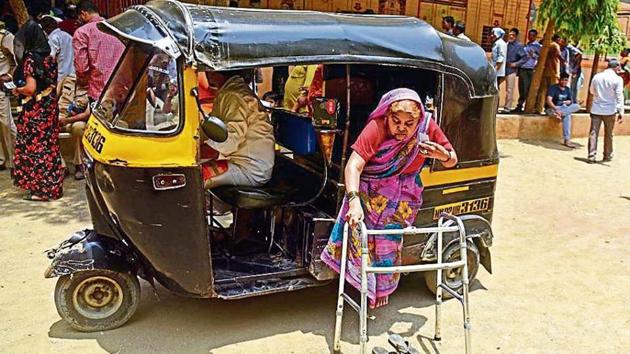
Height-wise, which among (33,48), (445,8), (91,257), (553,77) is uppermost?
(445,8)

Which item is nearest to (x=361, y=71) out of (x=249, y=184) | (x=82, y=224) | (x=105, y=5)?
(x=249, y=184)

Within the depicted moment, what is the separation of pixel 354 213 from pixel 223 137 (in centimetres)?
92

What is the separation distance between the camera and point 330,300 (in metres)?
4.87

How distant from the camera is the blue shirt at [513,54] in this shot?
13.3m

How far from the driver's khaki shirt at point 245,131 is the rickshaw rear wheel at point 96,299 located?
1.10 metres

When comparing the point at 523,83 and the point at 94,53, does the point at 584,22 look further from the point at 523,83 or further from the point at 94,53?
the point at 94,53

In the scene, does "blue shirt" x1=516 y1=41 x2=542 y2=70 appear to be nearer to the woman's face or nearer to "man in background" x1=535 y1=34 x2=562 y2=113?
"man in background" x1=535 y1=34 x2=562 y2=113

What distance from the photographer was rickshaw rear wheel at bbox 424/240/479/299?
4901 millimetres

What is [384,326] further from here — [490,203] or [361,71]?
[361,71]

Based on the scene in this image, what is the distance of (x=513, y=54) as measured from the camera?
13.4m

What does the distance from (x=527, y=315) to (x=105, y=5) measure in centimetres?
898

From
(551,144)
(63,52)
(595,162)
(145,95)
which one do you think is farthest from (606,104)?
(145,95)

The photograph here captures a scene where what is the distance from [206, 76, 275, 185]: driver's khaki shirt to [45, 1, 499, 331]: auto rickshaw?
197mm

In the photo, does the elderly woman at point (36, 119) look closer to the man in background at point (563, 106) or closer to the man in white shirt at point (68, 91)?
the man in white shirt at point (68, 91)
